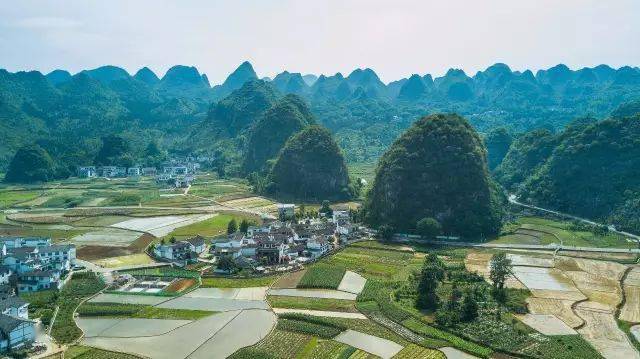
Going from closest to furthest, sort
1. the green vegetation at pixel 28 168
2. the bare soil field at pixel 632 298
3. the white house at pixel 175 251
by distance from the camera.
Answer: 1. the bare soil field at pixel 632 298
2. the white house at pixel 175 251
3. the green vegetation at pixel 28 168

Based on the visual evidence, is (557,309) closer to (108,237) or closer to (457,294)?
(457,294)

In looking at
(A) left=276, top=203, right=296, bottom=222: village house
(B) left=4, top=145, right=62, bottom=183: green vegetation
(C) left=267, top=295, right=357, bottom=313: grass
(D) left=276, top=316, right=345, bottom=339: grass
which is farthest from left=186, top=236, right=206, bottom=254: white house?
(B) left=4, top=145, right=62, bottom=183: green vegetation

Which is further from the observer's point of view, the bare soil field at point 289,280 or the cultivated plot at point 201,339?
the bare soil field at point 289,280

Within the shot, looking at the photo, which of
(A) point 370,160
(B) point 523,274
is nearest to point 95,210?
(B) point 523,274

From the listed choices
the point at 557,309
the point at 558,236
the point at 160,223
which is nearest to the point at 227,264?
the point at 160,223

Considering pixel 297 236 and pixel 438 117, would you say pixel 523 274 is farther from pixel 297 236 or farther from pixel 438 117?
pixel 438 117

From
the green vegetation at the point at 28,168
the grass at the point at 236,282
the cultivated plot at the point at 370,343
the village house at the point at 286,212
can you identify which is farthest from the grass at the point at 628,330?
the green vegetation at the point at 28,168

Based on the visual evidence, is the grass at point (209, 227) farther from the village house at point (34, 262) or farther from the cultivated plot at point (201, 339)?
the cultivated plot at point (201, 339)
